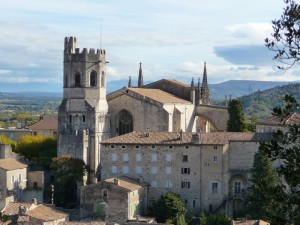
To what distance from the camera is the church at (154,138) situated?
5991 cm

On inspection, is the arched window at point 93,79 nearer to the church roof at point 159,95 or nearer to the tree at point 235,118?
the church roof at point 159,95

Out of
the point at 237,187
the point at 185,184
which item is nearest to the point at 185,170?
the point at 185,184

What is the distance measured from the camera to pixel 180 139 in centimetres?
6106

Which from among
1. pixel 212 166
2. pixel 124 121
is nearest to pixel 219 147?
pixel 212 166

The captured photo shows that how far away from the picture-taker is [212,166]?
196ft

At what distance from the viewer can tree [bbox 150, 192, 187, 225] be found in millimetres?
56969

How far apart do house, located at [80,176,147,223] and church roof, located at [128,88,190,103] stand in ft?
45.0

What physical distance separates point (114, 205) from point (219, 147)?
30.6 feet

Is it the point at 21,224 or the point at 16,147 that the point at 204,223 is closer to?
the point at 21,224

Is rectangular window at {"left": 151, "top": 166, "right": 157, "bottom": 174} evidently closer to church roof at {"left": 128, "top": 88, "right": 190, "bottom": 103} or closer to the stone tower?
the stone tower

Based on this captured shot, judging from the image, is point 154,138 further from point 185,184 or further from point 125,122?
point 125,122

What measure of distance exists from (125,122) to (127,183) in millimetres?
13382

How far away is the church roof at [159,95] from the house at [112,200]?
1373cm

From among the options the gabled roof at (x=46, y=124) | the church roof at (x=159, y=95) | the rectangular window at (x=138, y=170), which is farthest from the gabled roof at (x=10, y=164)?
the gabled roof at (x=46, y=124)
